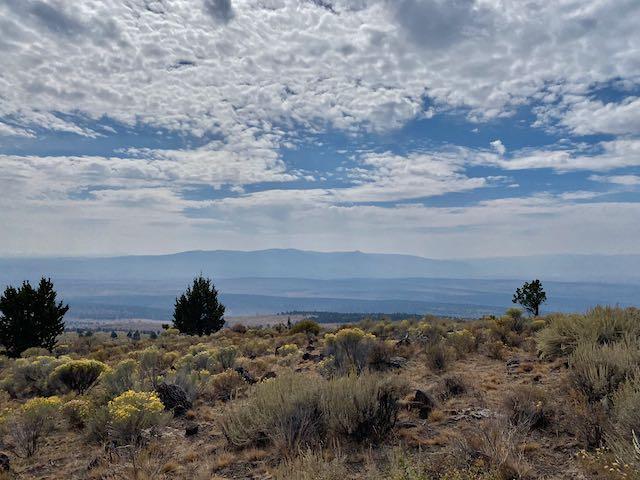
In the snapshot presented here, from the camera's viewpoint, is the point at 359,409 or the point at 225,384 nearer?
the point at 359,409

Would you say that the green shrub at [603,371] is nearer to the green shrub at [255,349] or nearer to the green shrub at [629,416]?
the green shrub at [629,416]

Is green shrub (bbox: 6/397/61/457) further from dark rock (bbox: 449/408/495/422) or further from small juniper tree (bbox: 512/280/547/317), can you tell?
small juniper tree (bbox: 512/280/547/317)

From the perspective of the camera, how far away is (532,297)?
29.7 meters

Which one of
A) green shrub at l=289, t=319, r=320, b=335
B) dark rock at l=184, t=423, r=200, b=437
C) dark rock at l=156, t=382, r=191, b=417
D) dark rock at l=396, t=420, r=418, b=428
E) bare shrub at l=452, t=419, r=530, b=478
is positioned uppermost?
bare shrub at l=452, t=419, r=530, b=478

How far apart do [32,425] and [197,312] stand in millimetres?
31711

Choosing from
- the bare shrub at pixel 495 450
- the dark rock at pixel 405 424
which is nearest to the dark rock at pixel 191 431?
the dark rock at pixel 405 424

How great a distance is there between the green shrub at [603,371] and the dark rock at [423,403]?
256cm

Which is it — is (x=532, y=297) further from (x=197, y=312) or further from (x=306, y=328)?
(x=197, y=312)

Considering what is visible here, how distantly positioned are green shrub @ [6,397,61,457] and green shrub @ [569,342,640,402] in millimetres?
9855

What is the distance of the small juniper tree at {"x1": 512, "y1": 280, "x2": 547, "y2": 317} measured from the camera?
29531 millimetres

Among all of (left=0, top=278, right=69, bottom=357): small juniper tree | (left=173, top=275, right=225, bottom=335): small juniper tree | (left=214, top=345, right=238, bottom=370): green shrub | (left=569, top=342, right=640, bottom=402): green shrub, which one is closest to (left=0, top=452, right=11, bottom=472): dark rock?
(left=214, top=345, right=238, bottom=370): green shrub

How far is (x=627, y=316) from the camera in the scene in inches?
437

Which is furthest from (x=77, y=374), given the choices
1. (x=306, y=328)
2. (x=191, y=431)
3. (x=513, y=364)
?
(x=306, y=328)

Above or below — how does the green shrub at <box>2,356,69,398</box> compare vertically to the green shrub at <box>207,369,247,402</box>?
below
